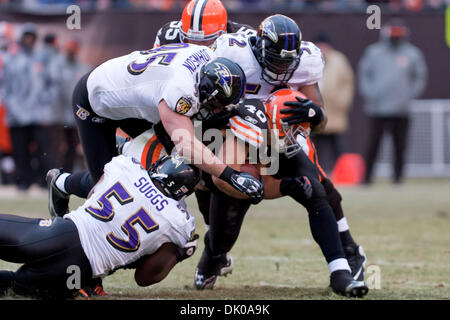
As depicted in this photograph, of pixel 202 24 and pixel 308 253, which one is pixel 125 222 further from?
pixel 308 253

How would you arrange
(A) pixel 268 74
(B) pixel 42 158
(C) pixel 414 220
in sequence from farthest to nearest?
(B) pixel 42 158 → (C) pixel 414 220 → (A) pixel 268 74

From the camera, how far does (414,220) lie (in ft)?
28.9

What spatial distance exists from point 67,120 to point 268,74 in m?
7.05

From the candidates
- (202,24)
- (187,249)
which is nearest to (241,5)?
(202,24)

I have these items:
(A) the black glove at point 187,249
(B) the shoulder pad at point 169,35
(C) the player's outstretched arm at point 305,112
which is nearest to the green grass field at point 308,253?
(A) the black glove at point 187,249

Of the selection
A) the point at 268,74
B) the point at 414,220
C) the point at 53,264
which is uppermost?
the point at 268,74

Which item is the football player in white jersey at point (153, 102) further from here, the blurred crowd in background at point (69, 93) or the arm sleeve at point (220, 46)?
the blurred crowd in background at point (69, 93)

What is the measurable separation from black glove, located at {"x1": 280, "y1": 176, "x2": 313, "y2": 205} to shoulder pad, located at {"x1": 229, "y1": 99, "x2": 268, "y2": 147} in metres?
0.28

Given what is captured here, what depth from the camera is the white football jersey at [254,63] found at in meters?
5.52

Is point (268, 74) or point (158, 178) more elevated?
point (268, 74)

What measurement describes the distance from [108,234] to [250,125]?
105 cm

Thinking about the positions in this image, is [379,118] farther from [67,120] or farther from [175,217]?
[175,217]

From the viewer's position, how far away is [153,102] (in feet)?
16.7
